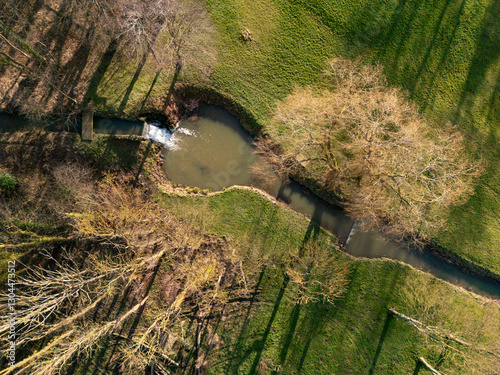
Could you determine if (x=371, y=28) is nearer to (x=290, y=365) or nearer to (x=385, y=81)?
(x=385, y=81)

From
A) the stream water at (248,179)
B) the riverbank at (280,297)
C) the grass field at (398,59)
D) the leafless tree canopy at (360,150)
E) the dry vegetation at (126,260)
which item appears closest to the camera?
the dry vegetation at (126,260)

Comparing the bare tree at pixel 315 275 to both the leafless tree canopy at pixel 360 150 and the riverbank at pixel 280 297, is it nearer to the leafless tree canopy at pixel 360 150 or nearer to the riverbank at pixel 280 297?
the riverbank at pixel 280 297

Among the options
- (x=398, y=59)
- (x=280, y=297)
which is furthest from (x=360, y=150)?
(x=280, y=297)

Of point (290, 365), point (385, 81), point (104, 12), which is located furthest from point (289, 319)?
point (104, 12)

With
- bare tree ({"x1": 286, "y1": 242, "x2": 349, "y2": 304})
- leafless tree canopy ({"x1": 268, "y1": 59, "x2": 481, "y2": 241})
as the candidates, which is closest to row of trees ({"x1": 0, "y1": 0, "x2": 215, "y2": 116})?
leafless tree canopy ({"x1": 268, "y1": 59, "x2": 481, "y2": 241})

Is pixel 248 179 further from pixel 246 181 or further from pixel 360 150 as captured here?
pixel 360 150

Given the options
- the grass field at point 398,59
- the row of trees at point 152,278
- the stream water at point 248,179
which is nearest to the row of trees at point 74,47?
the grass field at point 398,59
